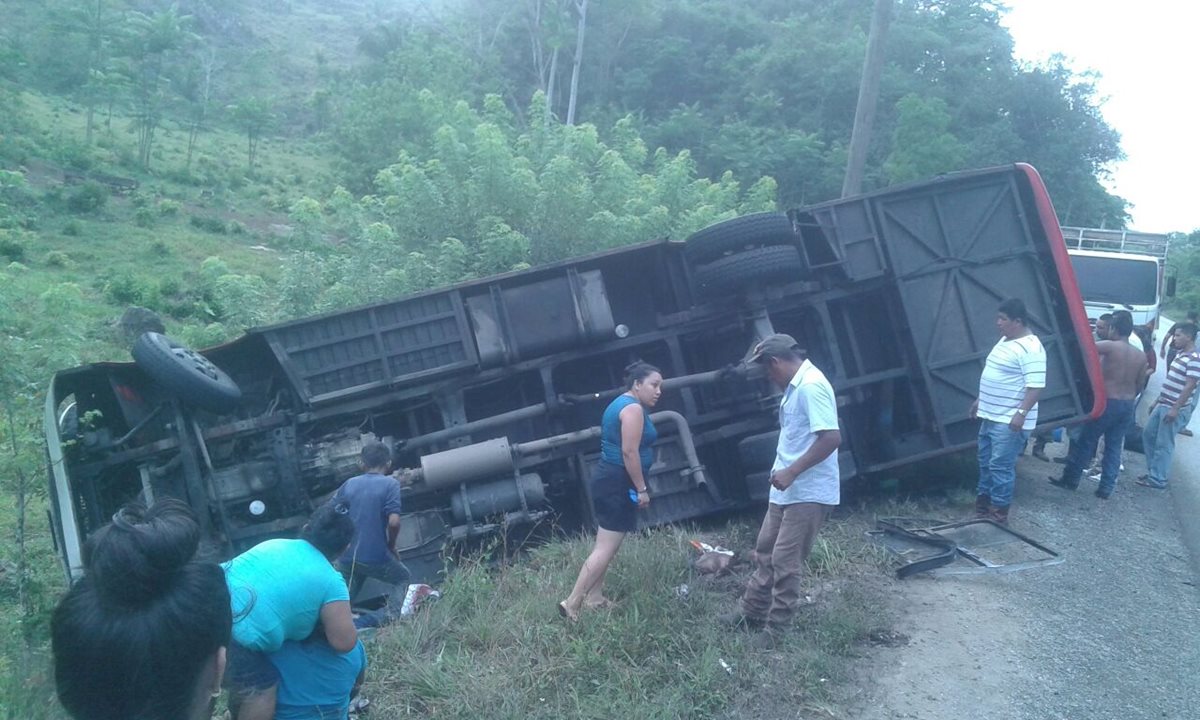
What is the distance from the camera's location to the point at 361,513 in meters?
5.38

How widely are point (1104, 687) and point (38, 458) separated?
635cm

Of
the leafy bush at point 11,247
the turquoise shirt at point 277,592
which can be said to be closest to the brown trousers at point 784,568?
the turquoise shirt at point 277,592

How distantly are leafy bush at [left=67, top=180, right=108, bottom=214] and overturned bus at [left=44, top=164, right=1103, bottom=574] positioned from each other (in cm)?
1435

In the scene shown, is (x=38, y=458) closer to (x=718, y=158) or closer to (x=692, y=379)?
(x=692, y=379)

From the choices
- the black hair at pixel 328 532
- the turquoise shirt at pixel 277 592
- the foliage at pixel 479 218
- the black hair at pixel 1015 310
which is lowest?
the turquoise shirt at pixel 277 592

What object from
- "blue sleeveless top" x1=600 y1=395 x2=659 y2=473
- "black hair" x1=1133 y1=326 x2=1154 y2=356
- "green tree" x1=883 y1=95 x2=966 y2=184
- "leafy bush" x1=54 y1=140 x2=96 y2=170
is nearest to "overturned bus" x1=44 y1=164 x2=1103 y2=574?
"blue sleeveless top" x1=600 y1=395 x2=659 y2=473

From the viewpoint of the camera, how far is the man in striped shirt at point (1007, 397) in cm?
655

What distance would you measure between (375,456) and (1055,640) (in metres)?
3.98

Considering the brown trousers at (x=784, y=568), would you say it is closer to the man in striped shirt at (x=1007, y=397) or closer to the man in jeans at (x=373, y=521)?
the man in jeans at (x=373, y=521)

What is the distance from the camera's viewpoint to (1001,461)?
264 inches

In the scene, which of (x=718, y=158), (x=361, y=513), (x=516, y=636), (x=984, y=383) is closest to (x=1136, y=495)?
(x=984, y=383)

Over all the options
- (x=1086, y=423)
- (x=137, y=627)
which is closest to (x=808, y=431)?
(x=137, y=627)

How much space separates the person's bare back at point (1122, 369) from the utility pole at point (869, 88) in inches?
203

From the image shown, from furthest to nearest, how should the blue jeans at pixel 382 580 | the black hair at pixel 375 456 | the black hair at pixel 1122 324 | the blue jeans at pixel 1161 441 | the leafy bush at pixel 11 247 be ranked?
1. the leafy bush at pixel 11 247
2. the blue jeans at pixel 1161 441
3. the black hair at pixel 1122 324
4. the black hair at pixel 375 456
5. the blue jeans at pixel 382 580
